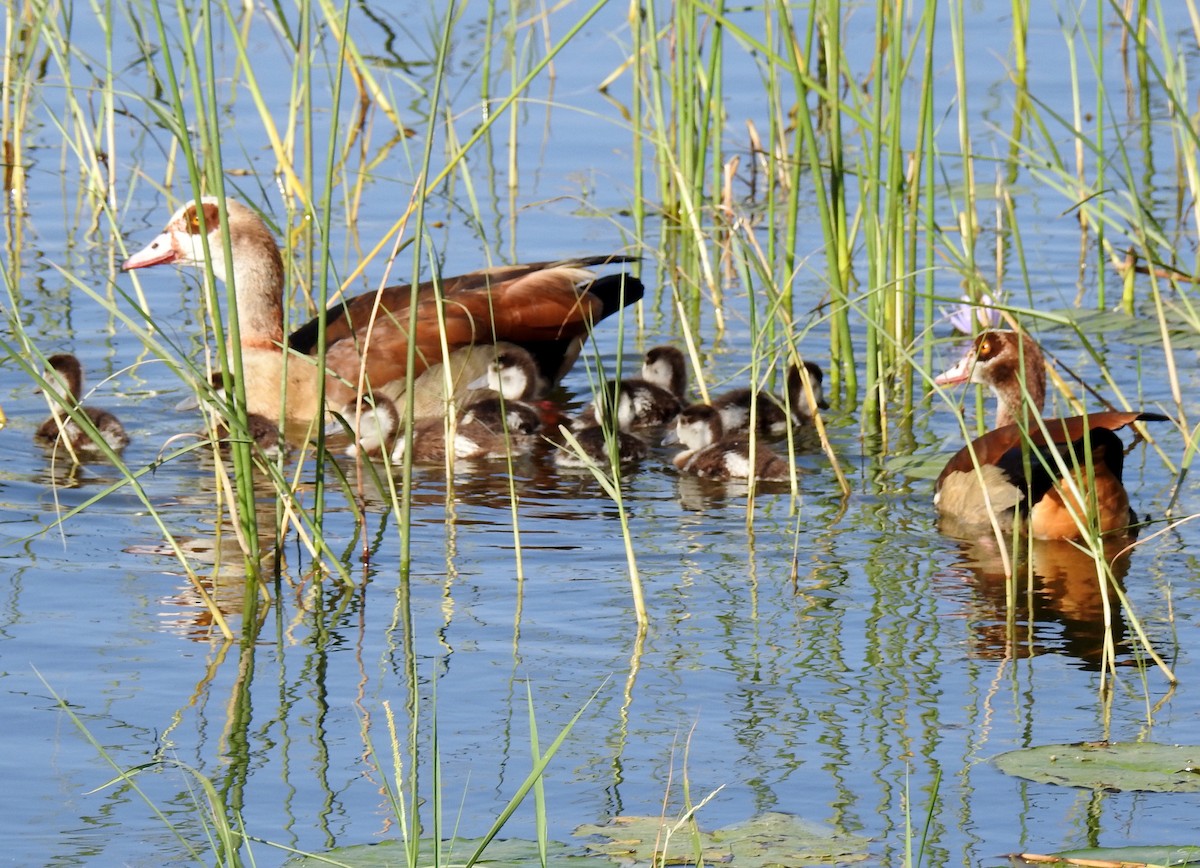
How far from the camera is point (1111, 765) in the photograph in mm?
4105

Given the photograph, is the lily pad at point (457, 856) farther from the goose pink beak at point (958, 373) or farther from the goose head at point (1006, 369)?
the goose pink beak at point (958, 373)

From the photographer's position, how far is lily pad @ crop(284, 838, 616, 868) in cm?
360

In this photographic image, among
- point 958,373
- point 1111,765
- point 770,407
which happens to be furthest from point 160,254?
point 1111,765

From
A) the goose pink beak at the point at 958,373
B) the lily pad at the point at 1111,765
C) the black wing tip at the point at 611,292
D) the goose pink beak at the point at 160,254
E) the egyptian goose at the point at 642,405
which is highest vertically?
the goose pink beak at the point at 160,254

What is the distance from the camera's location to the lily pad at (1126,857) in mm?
3576

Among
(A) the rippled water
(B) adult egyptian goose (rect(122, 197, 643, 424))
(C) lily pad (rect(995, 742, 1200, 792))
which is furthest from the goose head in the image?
(C) lily pad (rect(995, 742, 1200, 792))

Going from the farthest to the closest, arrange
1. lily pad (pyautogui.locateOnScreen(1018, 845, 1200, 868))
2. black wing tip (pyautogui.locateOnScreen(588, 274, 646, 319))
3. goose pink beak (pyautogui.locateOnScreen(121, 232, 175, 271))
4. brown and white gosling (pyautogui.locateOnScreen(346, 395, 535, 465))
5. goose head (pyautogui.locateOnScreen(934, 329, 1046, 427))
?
black wing tip (pyautogui.locateOnScreen(588, 274, 646, 319)), goose pink beak (pyautogui.locateOnScreen(121, 232, 175, 271)), brown and white gosling (pyautogui.locateOnScreen(346, 395, 535, 465)), goose head (pyautogui.locateOnScreen(934, 329, 1046, 427)), lily pad (pyautogui.locateOnScreen(1018, 845, 1200, 868))

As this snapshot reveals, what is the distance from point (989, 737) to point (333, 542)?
87.9 inches

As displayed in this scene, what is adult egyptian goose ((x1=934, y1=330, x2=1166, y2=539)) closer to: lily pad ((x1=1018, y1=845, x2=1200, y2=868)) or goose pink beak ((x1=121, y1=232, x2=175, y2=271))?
lily pad ((x1=1018, y1=845, x2=1200, y2=868))

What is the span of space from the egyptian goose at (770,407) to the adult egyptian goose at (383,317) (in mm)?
720

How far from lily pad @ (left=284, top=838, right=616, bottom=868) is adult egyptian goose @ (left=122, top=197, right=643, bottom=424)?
14.4 ft

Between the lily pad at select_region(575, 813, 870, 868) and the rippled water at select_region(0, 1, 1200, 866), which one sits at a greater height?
the rippled water at select_region(0, 1, 1200, 866)

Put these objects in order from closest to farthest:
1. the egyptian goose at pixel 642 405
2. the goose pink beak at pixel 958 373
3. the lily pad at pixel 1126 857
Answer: the lily pad at pixel 1126 857 → the goose pink beak at pixel 958 373 → the egyptian goose at pixel 642 405

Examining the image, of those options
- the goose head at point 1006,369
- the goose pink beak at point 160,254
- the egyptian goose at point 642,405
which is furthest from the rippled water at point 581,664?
the goose pink beak at point 160,254
